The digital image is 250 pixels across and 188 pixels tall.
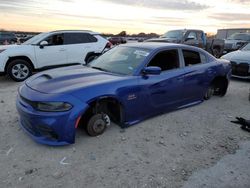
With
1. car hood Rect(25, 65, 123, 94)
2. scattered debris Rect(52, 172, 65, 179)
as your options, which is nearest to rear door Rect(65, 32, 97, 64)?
car hood Rect(25, 65, 123, 94)

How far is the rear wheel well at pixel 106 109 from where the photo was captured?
378 cm

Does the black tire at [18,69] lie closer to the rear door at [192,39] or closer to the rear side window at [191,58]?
the rear side window at [191,58]

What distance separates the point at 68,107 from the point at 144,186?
145cm

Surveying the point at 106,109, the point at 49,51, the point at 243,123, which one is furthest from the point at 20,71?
the point at 243,123

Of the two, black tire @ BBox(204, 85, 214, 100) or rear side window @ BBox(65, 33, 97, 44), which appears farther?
rear side window @ BBox(65, 33, 97, 44)

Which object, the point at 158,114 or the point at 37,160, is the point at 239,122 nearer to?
the point at 158,114

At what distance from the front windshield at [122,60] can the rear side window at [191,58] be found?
39.9 inches

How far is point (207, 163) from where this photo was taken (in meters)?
3.34

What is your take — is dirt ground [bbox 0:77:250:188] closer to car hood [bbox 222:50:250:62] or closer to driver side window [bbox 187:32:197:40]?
car hood [bbox 222:50:250:62]

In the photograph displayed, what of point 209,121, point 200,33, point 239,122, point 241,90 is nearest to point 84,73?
point 209,121

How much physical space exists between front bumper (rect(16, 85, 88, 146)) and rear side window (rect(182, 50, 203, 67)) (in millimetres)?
2624

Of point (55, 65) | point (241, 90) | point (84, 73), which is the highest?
point (84, 73)

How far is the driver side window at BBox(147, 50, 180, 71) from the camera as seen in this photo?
467cm

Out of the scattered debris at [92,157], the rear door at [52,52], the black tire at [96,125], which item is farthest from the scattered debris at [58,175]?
the rear door at [52,52]
